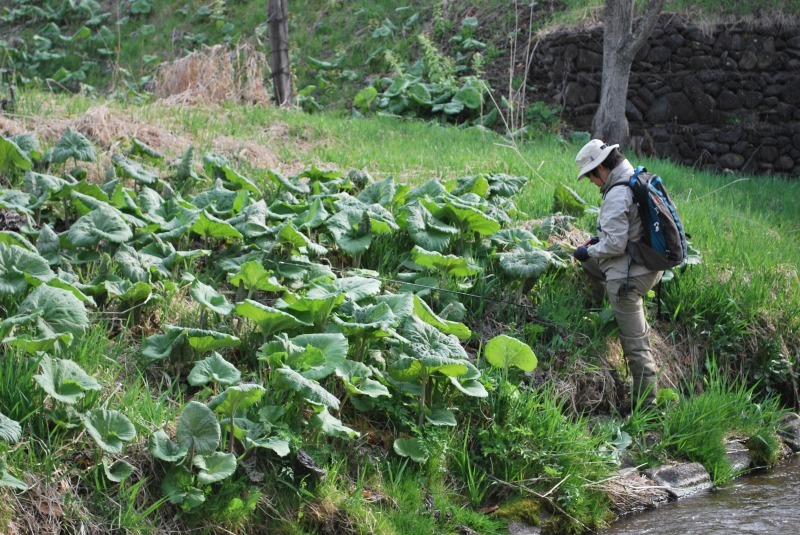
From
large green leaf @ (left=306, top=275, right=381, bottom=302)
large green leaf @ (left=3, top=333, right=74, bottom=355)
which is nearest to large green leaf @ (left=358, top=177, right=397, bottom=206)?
large green leaf @ (left=306, top=275, right=381, bottom=302)

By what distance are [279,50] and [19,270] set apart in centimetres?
806

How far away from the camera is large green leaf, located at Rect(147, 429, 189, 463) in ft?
11.6

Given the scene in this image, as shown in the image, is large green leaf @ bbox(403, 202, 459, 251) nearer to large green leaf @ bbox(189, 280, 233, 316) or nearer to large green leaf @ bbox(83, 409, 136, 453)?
large green leaf @ bbox(189, 280, 233, 316)

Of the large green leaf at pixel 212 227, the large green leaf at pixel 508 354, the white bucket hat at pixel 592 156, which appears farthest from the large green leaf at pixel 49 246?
the white bucket hat at pixel 592 156

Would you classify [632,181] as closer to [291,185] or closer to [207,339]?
[291,185]

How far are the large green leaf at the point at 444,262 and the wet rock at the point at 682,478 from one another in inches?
63.3

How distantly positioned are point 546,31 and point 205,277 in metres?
9.53

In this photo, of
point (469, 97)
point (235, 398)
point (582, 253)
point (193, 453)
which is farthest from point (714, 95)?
point (193, 453)

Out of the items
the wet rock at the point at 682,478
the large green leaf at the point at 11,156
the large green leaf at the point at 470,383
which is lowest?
the wet rock at the point at 682,478

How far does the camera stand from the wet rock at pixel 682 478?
4.88m

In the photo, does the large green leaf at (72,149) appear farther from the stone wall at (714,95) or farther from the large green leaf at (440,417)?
the stone wall at (714,95)

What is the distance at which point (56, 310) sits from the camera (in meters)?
4.03

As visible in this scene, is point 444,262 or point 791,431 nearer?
point 444,262

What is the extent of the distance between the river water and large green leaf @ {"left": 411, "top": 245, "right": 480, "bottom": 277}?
5.71 feet
